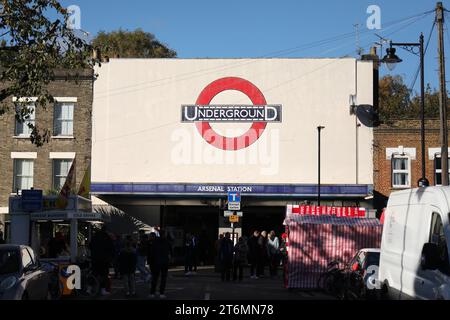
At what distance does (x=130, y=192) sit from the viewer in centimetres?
3612

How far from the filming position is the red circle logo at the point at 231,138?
1457 inches

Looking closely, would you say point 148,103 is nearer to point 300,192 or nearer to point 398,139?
point 300,192

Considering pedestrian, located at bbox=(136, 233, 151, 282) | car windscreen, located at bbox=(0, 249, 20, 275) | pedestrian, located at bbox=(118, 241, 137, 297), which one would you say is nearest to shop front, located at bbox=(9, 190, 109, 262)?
pedestrian, located at bbox=(136, 233, 151, 282)

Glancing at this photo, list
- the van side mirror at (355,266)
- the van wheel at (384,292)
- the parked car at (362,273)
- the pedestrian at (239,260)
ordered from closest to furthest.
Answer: the van wheel at (384,292)
the parked car at (362,273)
the van side mirror at (355,266)
the pedestrian at (239,260)

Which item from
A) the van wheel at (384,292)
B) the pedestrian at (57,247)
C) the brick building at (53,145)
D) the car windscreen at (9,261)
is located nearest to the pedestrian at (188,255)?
the pedestrian at (57,247)

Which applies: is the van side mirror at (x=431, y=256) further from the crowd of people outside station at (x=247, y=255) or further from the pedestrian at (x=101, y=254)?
the crowd of people outside station at (x=247, y=255)

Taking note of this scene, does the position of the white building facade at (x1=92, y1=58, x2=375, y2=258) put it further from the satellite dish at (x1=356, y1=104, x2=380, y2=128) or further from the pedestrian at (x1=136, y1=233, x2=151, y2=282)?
the pedestrian at (x1=136, y1=233, x2=151, y2=282)

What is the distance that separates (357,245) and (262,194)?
14727mm

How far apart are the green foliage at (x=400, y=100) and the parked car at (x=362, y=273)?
33.2m

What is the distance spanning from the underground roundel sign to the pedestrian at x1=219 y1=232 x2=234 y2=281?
11752 mm

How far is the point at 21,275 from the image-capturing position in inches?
535

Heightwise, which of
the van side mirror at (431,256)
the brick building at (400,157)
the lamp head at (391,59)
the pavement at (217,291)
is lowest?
the pavement at (217,291)

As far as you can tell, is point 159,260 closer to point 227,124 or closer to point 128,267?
point 128,267

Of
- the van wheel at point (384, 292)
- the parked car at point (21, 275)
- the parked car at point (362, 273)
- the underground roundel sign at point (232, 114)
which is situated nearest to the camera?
the van wheel at point (384, 292)
